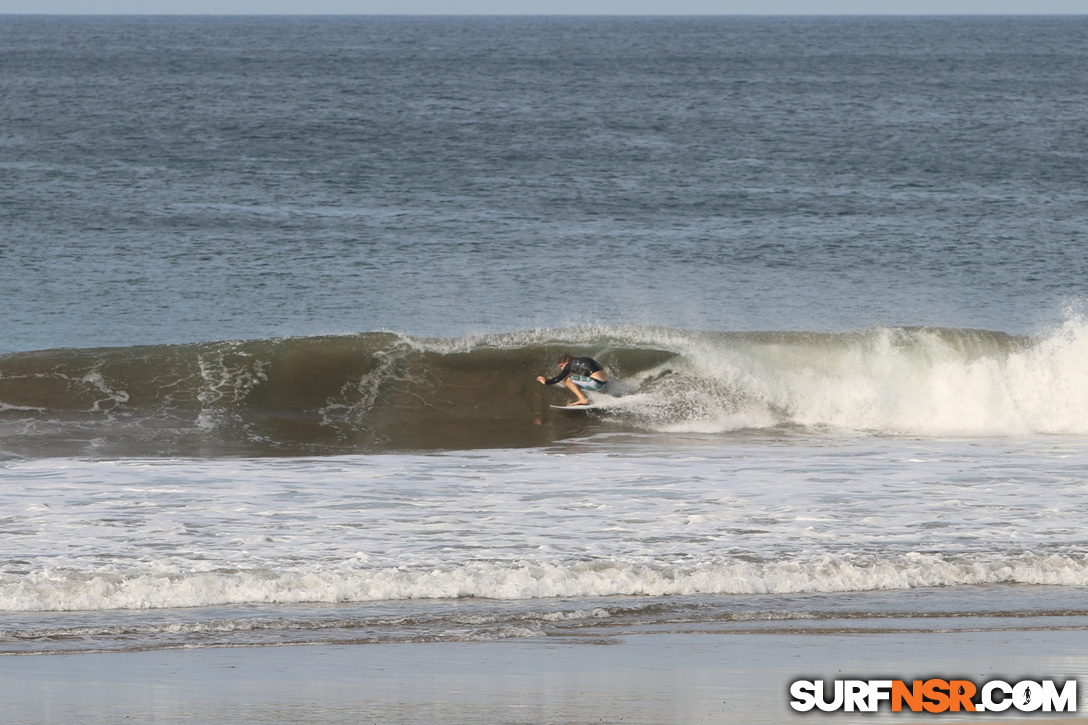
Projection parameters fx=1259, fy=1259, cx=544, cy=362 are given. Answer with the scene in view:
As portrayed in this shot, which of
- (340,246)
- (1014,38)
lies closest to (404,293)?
(340,246)

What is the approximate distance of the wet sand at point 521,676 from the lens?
20.6 feet

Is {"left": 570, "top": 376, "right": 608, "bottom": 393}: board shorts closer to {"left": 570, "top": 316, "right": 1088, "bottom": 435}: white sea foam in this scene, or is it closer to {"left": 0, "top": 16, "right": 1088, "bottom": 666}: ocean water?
{"left": 0, "top": 16, "right": 1088, "bottom": 666}: ocean water

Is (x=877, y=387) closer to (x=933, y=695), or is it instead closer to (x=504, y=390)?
(x=504, y=390)

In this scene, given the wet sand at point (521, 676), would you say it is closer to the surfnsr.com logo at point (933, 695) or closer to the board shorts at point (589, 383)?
the surfnsr.com logo at point (933, 695)

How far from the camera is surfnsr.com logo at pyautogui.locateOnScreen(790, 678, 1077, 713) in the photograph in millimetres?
6340

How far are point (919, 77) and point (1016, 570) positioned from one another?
90696mm

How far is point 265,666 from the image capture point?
7059 millimetres

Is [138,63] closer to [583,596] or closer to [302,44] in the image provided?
[302,44]

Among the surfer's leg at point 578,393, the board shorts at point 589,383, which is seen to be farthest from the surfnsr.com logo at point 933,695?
the board shorts at point 589,383

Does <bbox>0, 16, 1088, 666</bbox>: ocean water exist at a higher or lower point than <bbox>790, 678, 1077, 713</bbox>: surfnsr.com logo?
higher

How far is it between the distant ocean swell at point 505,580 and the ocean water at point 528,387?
3 cm

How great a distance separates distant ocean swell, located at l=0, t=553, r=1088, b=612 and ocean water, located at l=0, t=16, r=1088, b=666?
0.03 m

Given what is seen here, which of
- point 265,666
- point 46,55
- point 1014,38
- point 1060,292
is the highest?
point 1014,38

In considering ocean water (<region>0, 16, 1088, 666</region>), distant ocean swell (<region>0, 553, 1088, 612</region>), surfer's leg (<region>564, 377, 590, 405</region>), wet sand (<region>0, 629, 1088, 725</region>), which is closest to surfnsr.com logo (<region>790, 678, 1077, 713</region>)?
wet sand (<region>0, 629, 1088, 725</region>)
